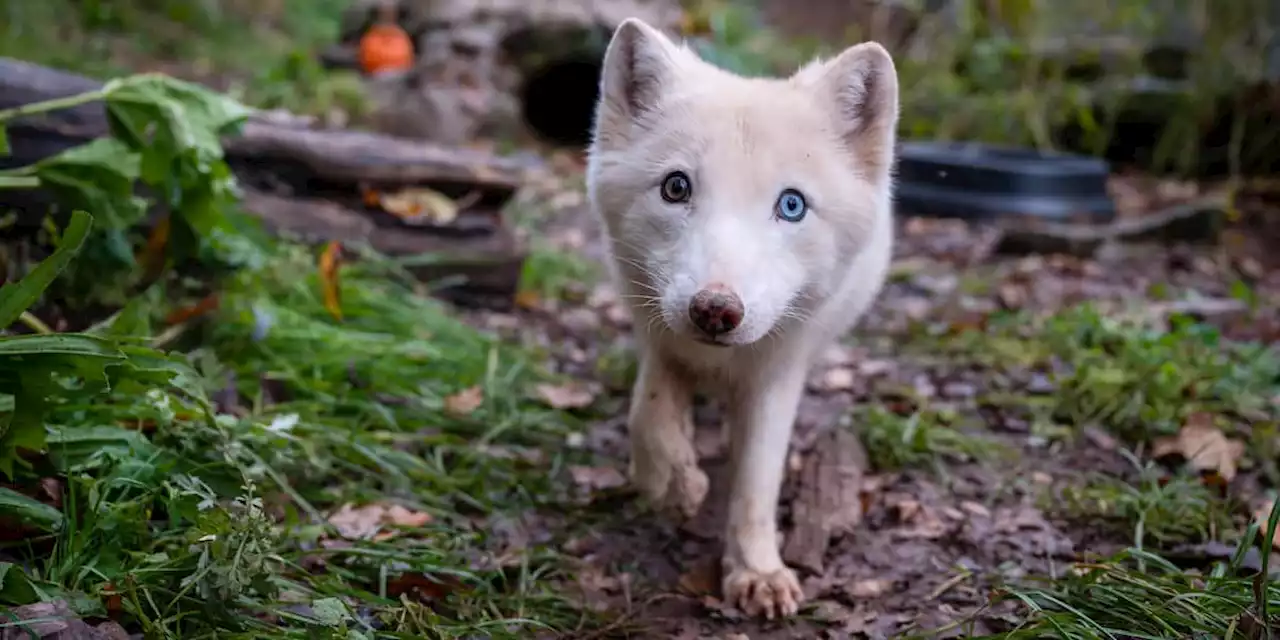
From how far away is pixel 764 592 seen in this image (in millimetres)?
2352

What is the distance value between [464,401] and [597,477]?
0.56m

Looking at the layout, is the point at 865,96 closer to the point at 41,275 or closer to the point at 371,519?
the point at 371,519

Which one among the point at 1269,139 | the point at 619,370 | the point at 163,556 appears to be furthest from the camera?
the point at 1269,139

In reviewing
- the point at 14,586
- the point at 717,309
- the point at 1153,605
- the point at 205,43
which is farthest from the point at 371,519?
the point at 205,43

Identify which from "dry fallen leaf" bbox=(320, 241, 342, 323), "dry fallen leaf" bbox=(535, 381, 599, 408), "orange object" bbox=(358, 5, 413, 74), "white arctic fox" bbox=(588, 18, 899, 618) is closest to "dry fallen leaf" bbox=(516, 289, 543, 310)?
"dry fallen leaf" bbox=(535, 381, 599, 408)

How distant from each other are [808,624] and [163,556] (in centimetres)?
140

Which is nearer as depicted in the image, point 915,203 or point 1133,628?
point 1133,628

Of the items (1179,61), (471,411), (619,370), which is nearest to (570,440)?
(471,411)

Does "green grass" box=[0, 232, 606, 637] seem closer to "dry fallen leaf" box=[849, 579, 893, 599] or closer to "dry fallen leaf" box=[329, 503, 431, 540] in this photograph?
"dry fallen leaf" box=[329, 503, 431, 540]

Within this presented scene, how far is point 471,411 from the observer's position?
321 centimetres

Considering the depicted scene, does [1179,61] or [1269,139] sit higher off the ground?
[1179,61]

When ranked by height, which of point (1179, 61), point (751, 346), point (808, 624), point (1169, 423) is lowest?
point (808, 624)

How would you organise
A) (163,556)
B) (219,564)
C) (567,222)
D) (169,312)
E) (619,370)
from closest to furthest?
(219,564) → (163,556) → (169,312) → (619,370) → (567,222)

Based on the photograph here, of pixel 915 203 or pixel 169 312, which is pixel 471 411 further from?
pixel 915 203
